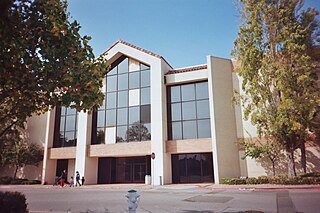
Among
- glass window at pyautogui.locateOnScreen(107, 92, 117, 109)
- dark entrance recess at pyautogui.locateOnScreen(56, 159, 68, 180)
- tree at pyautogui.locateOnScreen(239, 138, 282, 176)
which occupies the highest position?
glass window at pyautogui.locateOnScreen(107, 92, 117, 109)

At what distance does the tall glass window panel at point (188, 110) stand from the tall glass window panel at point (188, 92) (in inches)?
20.9

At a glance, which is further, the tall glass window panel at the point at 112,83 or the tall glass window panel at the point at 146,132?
the tall glass window panel at the point at 112,83

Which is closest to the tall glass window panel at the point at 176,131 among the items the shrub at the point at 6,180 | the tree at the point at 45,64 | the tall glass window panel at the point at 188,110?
the tall glass window panel at the point at 188,110

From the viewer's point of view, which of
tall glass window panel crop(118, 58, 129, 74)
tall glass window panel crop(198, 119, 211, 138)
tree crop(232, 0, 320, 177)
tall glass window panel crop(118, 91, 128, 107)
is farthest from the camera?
tall glass window panel crop(118, 58, 129, 74)

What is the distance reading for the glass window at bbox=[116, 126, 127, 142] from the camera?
2711 centimetres

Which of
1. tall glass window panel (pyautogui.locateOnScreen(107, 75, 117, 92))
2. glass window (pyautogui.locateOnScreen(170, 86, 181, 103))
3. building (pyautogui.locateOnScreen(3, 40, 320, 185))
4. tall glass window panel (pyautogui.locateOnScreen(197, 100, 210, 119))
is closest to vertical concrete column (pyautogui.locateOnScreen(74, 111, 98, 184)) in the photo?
building (pyautogui.locateOnScreen(3, 40, 320, 185))

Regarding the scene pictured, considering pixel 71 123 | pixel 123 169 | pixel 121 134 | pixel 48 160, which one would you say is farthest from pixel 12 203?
pixel 48 160

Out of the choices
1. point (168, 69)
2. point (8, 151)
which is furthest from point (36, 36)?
point (8, 151)

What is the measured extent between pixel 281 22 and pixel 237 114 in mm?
9022

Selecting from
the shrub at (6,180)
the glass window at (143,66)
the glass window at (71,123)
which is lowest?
the shrub at (6,180)

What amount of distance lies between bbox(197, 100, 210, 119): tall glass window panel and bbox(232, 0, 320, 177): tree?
523 cm

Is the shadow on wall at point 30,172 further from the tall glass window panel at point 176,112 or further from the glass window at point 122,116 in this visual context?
the tall glass window panel at point 176,112

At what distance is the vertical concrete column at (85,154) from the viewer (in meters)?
27.4

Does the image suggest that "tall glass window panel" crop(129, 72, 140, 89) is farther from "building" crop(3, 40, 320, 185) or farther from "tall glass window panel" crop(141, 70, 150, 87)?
"tall glass window panel" crop(141, 70, 150, 87)
